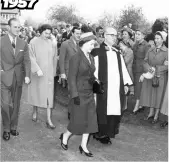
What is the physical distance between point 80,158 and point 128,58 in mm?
3264

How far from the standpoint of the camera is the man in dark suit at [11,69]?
525 cm

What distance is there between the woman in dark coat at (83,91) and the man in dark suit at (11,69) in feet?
3.68

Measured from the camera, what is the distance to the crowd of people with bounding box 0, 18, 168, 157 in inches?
188

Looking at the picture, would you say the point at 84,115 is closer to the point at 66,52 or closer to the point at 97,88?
the point at 97,88

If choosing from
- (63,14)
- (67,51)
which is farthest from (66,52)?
(63,14)

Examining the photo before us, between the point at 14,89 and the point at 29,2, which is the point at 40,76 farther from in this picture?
the point at 29,2

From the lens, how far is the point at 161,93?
6699 mm

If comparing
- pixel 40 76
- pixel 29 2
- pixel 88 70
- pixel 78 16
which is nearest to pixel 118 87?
pixel 88 70

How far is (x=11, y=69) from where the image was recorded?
17.4ft

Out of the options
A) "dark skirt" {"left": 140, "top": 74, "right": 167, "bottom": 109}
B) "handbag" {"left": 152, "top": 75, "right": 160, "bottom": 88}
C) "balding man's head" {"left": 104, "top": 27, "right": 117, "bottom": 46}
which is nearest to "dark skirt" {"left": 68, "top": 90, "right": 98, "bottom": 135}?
"balding man's head" {"left": 104, "top": 27, "right": 117, "bottom": 46}

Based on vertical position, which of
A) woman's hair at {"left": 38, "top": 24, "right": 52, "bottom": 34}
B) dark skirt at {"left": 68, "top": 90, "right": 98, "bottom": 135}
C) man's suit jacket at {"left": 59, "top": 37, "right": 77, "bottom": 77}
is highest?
woman's hair at {"left": 38, "top": 24, "right": 52, "bottom": 34}

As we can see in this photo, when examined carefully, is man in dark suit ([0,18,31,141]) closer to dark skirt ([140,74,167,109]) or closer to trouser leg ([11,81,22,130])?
trouser leg ([11,81,22,130])

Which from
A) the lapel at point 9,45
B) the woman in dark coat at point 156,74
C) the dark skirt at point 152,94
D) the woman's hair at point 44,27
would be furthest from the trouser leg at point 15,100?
the dark skirt at point 152,94

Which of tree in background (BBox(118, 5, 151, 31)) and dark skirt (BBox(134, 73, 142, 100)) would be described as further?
tree in background (BBox(118, 5, 151, 31))
